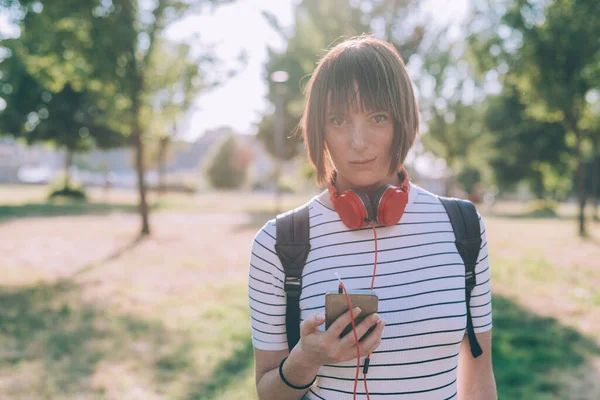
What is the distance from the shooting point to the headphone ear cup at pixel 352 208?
170 centimetres

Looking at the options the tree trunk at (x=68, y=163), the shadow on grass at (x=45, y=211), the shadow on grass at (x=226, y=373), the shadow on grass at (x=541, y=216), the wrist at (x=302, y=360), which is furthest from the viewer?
the tree trunk at (x=68, y=163)

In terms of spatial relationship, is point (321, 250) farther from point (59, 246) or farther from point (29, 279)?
point (59, 246)

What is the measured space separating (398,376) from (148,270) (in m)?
9.30

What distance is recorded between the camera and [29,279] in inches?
368

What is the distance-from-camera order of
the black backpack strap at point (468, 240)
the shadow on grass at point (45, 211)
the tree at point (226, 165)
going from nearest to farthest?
the black backpack strap at point (468, 240) → the shadow on grass at point (45, 211) → the tree at point (226, 165)

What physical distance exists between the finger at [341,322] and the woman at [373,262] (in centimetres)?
29

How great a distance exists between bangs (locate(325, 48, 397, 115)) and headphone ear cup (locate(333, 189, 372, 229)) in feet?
0.97

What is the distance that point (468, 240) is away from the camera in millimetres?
1806

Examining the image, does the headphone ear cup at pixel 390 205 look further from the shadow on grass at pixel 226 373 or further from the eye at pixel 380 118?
the shadow on grass at pixel 226 373

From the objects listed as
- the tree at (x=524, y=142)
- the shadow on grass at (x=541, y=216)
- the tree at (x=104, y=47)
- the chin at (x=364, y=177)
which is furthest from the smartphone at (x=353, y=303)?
the tree at (x=524, y=142)

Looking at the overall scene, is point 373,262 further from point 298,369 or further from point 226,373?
point 226,373

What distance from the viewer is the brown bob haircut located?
5.64ft

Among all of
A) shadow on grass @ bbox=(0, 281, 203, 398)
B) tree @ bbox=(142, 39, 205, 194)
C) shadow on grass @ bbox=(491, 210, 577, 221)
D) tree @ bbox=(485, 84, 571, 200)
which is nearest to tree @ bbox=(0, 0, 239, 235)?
tree @ bbox=(142, 39, 205, 194)

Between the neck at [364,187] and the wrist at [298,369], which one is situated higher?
the neck at [364,187]
